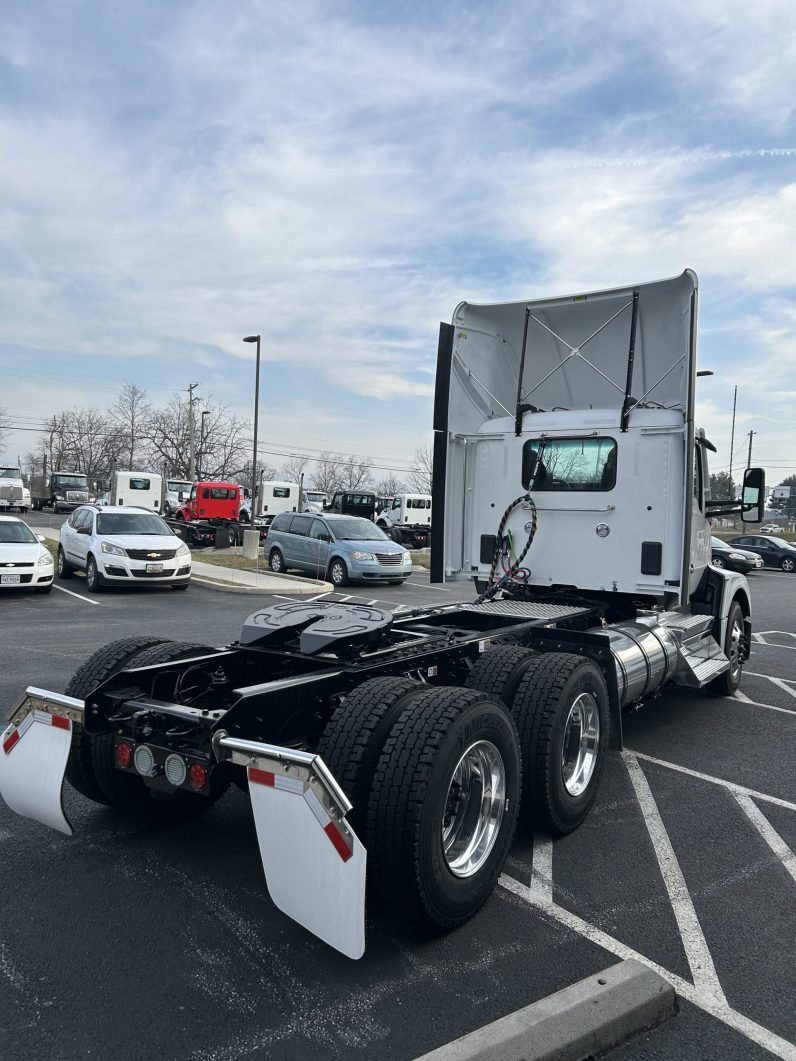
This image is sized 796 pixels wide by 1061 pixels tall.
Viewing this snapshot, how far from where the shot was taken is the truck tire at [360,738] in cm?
332

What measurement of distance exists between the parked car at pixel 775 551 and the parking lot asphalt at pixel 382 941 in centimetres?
2784

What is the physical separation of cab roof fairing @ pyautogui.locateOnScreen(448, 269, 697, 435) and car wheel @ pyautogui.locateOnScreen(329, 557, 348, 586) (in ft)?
36.1

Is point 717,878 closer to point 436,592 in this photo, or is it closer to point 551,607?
point 551,607

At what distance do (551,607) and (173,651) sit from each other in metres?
3.25

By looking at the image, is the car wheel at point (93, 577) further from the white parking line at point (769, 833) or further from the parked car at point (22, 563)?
the white parking line at point (769, 833)

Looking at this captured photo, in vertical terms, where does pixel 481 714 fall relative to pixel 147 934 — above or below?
above

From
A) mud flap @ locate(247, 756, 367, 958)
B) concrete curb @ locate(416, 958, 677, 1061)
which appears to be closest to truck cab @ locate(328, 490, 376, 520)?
mud flap @ locate(247, 756, 367, 958)

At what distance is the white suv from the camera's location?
15.0 meters

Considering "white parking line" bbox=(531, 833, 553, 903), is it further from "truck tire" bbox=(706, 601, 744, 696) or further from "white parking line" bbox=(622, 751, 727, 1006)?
"truck tire" bbox=(706, 601, 744, 696)

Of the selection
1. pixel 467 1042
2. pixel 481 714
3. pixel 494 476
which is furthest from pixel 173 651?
pixel 494 476

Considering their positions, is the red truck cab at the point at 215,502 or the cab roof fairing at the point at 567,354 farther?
the red truck cab at the point at 215,502

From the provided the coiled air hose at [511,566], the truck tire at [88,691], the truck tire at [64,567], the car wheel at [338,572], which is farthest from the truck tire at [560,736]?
the truck tire at [64,567]

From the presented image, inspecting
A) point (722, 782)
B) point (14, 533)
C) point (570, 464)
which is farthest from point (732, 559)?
point (722, 782)

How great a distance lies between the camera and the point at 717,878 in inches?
159
